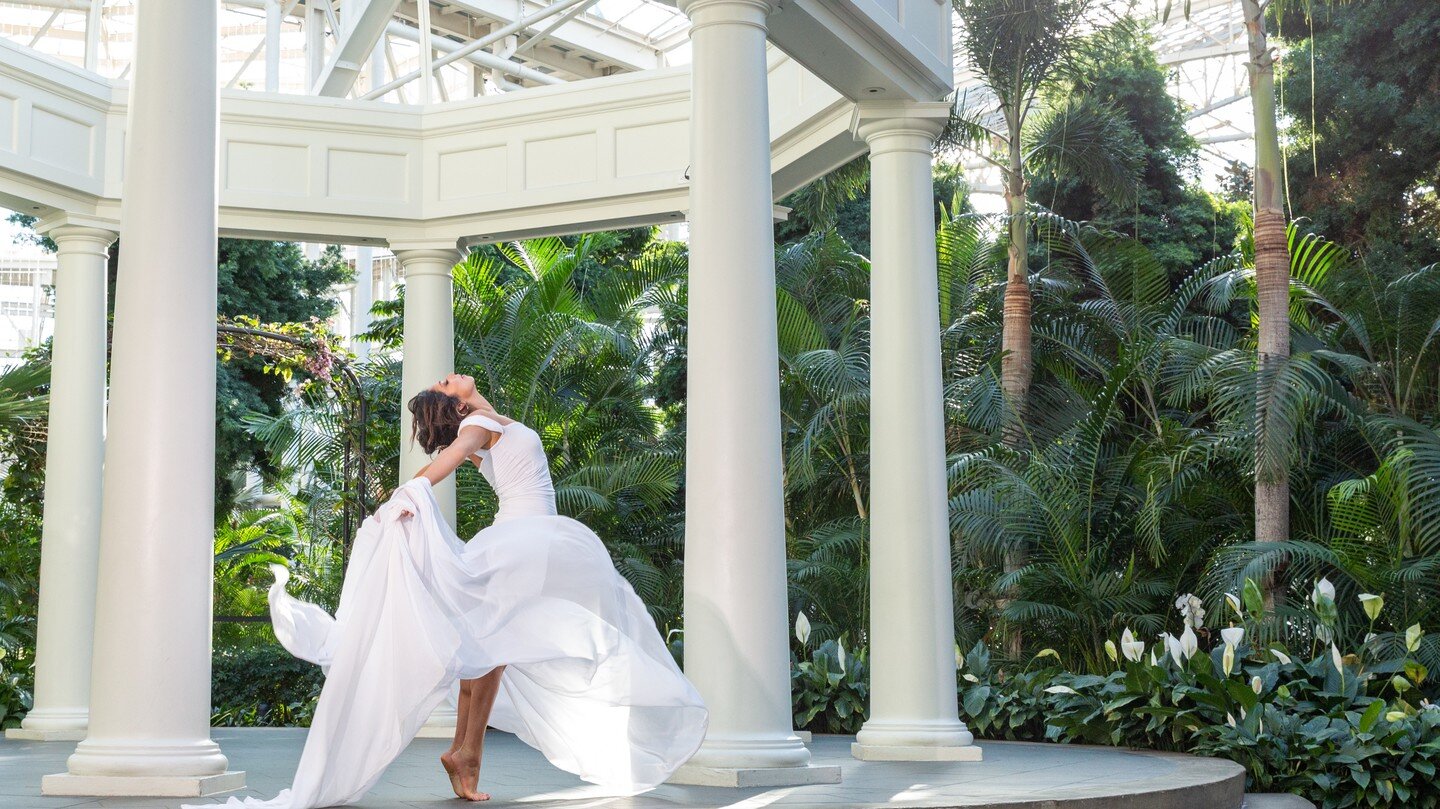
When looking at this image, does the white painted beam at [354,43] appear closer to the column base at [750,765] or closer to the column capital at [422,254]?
the column capital at [422,254]

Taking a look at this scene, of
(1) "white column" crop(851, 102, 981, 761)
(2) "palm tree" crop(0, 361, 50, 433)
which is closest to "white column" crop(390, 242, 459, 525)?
(2) "palm tree" crop(0, 361, 50, 433)

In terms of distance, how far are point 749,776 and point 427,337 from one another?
791cm

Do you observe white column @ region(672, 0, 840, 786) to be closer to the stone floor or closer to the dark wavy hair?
the stone floor

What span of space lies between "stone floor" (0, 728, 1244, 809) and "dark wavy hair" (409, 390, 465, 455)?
2167 millimetres

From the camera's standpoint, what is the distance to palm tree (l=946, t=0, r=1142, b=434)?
21.8 m

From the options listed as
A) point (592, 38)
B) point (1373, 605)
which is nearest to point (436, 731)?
point (1373, 605)

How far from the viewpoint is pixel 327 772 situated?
293 inches

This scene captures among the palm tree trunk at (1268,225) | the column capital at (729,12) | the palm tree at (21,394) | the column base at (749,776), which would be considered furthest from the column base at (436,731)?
the palm tree trunk at (1268,225)

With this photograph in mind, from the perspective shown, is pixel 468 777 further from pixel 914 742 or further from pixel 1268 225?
pixel 1268 225

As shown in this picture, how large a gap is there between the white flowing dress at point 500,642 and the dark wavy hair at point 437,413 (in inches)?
11.9

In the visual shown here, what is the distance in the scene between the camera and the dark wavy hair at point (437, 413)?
8.55 metres

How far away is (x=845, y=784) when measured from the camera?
9000mm

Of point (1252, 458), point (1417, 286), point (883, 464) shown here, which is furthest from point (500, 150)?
point (1417, 286)

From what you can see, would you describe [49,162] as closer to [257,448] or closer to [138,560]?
[138,560]
